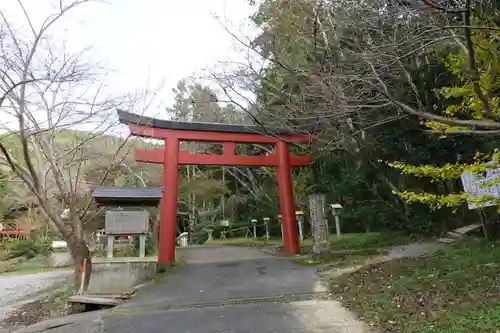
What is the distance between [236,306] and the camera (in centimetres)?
606

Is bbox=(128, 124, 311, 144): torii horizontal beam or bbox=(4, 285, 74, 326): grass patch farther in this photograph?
bbox=(128, 124, 311, 144): torii horizontal beam

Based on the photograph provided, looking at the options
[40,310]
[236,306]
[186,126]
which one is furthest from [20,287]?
[236,306]

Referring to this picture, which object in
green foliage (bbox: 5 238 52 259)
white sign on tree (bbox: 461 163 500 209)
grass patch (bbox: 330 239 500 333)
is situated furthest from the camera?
green foliage (bbox: 5 238 52 259)

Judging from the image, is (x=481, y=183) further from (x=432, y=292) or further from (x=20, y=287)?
(x=20, y=287)

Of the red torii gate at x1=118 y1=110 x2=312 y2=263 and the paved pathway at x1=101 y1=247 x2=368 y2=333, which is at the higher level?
the red torii gate at x1=118 y1=110 x2=312 y2=263

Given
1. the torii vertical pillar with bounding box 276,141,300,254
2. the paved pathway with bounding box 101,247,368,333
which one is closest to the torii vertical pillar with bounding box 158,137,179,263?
the paved pathway with bounding box 101,247,368,333

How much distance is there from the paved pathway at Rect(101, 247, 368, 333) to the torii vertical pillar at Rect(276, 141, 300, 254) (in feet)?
10.3

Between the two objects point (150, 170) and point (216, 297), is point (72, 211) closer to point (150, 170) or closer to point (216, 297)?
point (216, 297)

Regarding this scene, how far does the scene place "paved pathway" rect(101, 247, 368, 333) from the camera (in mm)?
5027

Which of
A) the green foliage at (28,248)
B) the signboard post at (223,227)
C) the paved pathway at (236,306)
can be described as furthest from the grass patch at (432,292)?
the green foliage at (28,248)

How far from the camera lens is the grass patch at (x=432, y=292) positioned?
4.20 metres

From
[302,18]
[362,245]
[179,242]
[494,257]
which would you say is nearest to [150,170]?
[179,242]

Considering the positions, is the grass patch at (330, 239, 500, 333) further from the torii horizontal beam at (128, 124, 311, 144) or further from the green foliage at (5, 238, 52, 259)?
the green foliage at (5, 238, 52, 259)

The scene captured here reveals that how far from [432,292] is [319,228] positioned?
217 inches
